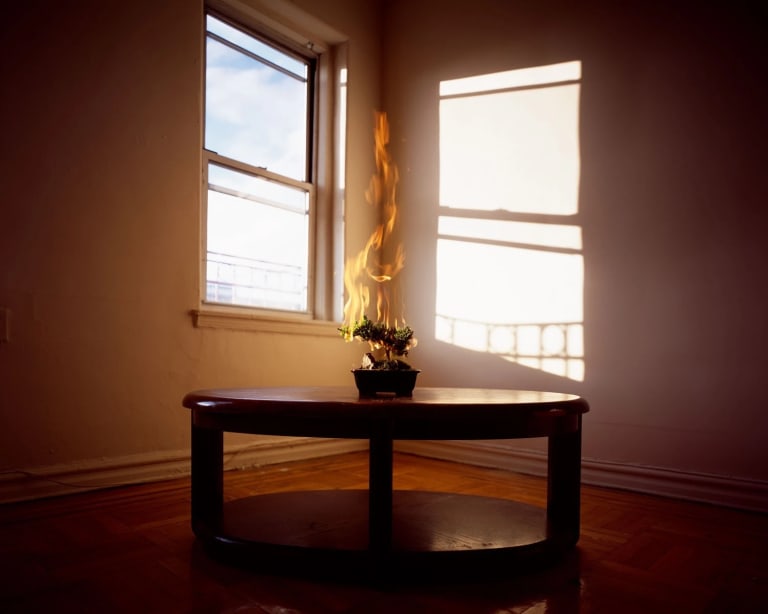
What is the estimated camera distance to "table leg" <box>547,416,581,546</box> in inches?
64.1

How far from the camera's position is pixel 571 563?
4.96 feet

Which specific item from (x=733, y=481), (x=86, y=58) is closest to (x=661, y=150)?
(x=733, y=481)

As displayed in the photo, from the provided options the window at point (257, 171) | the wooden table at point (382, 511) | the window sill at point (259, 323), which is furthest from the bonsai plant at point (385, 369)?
the window at point (257, 171)

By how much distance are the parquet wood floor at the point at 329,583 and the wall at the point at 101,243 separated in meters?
0.30

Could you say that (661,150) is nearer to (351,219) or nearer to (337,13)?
(351,219)

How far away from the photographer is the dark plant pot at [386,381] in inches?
65.3

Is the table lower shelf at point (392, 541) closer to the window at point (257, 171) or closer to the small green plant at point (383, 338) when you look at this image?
the small green plant at point (383, 338)

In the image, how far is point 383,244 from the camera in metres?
3.62

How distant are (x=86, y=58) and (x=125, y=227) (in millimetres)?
687

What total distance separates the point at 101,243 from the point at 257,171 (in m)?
1.02

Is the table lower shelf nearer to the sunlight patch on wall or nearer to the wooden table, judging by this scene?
the wooden table

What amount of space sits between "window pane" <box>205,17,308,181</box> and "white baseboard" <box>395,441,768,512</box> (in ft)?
6.11

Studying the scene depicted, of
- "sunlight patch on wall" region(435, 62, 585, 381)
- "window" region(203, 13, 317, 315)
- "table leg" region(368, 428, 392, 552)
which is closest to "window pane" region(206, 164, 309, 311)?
"window" region(203, 13, 317, 315)

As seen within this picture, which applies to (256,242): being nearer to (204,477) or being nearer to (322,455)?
(322,455)
